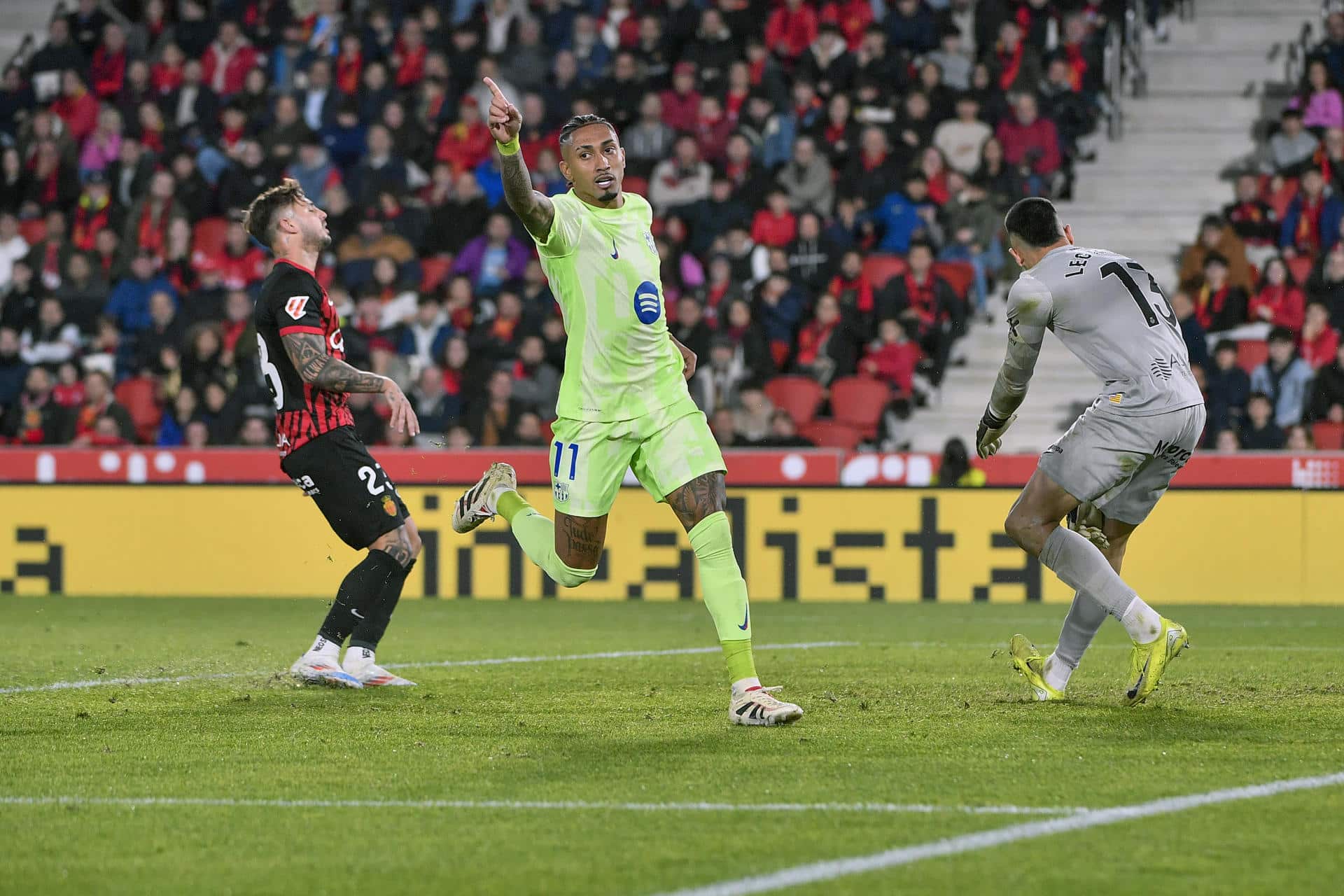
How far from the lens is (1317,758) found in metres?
6.18

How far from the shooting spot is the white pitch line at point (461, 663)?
8867 mm

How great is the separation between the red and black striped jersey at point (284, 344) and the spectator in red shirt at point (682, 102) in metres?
12.1

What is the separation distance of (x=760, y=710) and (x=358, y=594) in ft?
8.15

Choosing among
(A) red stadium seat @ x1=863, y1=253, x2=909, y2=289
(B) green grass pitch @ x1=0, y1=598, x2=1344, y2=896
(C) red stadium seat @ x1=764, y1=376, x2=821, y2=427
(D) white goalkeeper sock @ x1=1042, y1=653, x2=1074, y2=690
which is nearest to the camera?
(B) green grass pitch @ x1=0, y1=598, x2=1344, y2=896

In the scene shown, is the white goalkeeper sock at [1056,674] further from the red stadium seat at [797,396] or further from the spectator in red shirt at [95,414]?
the spectator in red shirt at [95,414]

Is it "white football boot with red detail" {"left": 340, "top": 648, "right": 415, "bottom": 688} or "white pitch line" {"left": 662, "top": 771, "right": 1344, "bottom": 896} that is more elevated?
"white pitch line" {"left": 662, "top": 771, "right": 1344, "bottom": 896}

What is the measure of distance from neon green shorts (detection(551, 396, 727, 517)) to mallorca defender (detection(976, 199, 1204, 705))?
3.99ft

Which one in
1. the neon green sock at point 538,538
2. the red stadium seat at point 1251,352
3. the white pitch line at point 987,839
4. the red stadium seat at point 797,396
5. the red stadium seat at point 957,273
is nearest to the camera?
the white pitch line at point 987,839

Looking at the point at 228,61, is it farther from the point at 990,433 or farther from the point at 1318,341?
the point at 990,433

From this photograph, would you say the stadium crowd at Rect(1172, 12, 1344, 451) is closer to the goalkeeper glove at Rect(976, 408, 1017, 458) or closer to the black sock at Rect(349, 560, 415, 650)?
the goalkeeper glove at Rect(976, 408, 1017, 458)

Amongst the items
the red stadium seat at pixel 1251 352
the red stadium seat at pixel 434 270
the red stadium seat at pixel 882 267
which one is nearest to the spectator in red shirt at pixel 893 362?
the red stadium seat at pixel 882 267

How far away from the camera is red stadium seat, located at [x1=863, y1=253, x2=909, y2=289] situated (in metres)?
18.4

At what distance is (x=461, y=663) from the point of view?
10125 millimetres

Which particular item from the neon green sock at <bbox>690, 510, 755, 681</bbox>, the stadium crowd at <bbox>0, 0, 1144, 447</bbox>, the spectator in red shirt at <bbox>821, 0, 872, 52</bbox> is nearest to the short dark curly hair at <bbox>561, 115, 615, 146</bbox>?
the neon green sock at <bbox>690, 510, 755, 681</bbox>
